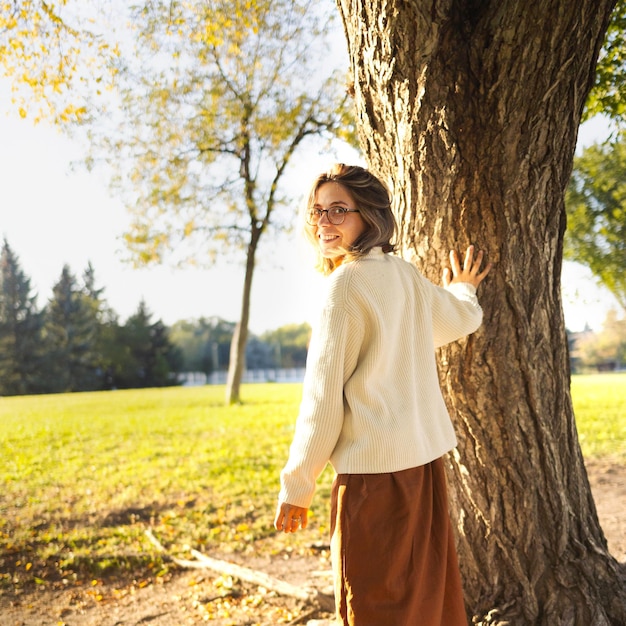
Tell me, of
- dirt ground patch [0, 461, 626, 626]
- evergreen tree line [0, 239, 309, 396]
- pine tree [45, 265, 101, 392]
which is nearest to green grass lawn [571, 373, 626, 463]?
dirt ground patch [0, 461, 626, 626]

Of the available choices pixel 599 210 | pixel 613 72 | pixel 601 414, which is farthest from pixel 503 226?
pixel 601 414

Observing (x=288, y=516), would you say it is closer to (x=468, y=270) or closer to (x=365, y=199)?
(x=365, y=199)

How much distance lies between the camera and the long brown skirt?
1715 mm

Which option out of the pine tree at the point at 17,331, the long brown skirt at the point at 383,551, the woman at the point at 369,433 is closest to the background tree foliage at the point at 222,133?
the pine tree at the point at 17,331

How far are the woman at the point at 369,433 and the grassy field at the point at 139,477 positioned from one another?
233 cm

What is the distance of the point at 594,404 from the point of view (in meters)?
7.48

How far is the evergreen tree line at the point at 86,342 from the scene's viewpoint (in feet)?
18.1

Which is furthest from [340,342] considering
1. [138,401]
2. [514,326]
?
[138,401]

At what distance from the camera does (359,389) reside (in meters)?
1.73

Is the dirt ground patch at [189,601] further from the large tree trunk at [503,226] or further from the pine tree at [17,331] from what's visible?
the pine tree at [17,331]

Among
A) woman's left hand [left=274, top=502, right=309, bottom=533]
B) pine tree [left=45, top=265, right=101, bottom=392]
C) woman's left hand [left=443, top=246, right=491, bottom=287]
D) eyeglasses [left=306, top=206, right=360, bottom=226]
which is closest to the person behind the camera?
woman's left hand [left=274, top=502, right=309, bottom=533]

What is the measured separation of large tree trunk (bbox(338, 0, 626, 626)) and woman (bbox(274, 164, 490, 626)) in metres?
0.41

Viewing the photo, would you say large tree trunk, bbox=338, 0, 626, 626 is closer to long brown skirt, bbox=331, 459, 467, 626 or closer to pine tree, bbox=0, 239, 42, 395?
long brown skirt, bbox=331, 459, 467, 626

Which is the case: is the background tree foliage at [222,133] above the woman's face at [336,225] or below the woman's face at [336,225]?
above
